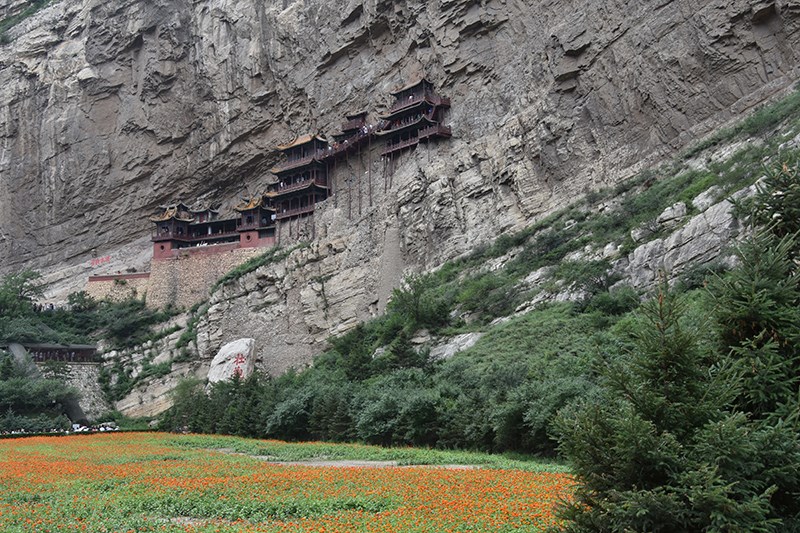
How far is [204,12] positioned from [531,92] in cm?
3226

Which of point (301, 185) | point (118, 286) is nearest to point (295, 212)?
point (301, 185)

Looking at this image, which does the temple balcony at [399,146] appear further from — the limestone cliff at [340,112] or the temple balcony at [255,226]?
the temple balcony at [255,226]

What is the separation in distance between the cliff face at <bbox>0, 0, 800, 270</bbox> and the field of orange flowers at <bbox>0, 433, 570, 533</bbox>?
24842 mm

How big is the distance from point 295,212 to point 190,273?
958 cm

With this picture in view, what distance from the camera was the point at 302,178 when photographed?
161 ft

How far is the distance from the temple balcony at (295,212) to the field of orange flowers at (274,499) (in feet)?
107

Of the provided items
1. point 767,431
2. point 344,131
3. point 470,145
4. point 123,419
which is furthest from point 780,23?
point 123,419

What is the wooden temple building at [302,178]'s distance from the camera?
43106mm

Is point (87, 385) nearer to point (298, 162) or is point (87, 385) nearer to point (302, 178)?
point (302, 178)

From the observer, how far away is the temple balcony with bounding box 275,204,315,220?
46.5m

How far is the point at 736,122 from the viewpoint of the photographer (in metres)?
29.7

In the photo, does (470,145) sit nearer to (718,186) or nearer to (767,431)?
(718,186)

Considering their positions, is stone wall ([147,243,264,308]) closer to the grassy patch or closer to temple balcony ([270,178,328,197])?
temple balcony ([270,178,328,197])

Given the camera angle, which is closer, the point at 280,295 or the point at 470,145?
the point at 470,145
